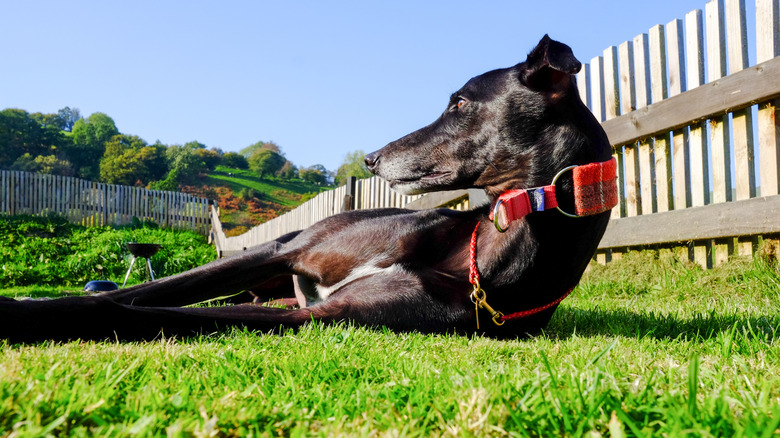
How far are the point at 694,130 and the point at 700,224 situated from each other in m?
0.83

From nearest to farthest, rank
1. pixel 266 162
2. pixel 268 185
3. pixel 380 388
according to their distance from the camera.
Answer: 1. pixel 380 388
2. pixel 268 185
3. pixel 266 162

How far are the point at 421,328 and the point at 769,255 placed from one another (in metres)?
3.15

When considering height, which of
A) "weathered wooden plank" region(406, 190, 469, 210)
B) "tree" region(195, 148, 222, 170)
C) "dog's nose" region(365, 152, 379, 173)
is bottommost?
"dog's nose" region(365, 152, 379, 173)

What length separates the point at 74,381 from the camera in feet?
3.51

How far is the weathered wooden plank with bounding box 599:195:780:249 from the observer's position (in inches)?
151

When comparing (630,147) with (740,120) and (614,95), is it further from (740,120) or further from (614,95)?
(740,120)

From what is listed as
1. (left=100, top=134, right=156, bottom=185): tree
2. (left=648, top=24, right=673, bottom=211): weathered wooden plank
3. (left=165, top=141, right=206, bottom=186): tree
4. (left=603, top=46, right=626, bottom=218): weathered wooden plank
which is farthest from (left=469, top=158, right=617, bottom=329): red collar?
(left=100, top=134, right=156, bottom=185): tree

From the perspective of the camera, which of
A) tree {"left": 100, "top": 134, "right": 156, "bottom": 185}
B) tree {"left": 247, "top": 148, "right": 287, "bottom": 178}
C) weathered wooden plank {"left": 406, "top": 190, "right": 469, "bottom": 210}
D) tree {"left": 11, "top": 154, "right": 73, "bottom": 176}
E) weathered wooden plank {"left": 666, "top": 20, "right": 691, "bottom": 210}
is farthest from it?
tree {"left": 247, "top": 148, "right": 287, "bottom": 178}

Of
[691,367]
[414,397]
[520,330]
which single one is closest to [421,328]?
[520,330]

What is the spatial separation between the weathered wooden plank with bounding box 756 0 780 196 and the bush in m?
10.0

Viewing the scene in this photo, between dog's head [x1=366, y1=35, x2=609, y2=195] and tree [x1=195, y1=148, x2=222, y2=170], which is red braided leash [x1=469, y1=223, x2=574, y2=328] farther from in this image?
tree [x1=195, y1=148, x2=222, y2=170]

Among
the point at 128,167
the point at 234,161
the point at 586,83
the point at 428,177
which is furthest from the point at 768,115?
the point at 234,161

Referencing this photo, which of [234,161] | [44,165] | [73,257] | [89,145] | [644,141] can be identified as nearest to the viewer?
[644,141]

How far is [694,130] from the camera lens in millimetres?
4559
